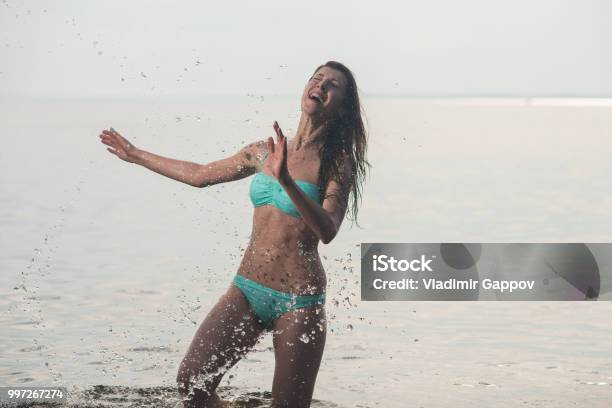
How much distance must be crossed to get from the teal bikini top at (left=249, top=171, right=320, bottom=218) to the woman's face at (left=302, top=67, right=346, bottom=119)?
0.44 m

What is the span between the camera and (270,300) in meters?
7.14

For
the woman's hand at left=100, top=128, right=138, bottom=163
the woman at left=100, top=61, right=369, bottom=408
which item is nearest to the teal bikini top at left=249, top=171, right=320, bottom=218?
the woman at left=100, top=61, right=369, bottom=408

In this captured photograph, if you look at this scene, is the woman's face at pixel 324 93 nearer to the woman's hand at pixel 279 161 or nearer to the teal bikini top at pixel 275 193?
the teal bikini top at pixel 275 193

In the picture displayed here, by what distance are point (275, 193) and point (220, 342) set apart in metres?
0.91

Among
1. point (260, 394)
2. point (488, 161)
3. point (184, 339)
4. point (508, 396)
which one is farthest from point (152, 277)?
point (488, 161)

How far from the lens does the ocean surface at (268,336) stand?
10.1 meters

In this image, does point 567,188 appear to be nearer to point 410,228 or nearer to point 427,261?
point 410,228

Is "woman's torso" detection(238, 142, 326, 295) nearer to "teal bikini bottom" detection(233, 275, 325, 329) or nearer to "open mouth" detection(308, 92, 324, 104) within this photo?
"teal bikini bottom" detection(233, 275, 325, 329)

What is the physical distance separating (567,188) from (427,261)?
13145mm

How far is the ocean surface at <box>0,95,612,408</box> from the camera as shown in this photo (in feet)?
33.2

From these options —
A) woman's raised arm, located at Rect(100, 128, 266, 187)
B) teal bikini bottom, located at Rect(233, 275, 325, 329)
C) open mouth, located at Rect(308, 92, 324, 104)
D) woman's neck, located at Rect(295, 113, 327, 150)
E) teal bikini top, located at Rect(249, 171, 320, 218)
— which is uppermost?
open mouth, located at Rect(308, 92, 324, 104)

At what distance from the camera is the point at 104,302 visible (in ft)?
43.1

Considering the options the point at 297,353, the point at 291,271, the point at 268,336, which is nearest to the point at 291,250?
the point at 291,271

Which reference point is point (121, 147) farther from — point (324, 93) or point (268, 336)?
point (268, 336)
